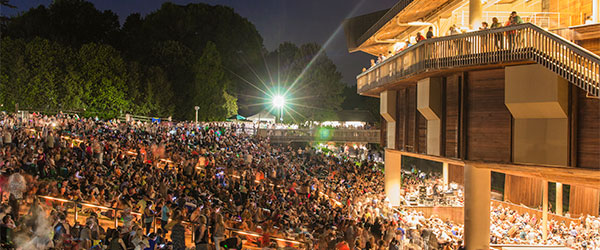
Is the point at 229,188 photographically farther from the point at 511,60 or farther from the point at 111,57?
the point at 111,57

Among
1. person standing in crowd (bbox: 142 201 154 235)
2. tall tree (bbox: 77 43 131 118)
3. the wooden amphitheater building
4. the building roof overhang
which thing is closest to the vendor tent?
tall tree (bbox: 77 43 131 118)

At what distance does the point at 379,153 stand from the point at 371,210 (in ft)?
135

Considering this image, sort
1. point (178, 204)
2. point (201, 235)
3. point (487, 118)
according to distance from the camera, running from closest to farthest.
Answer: point (201, 235) < point (178, 204) < point (487, 118)

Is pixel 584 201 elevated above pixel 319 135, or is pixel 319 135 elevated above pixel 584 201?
pixel 319 135

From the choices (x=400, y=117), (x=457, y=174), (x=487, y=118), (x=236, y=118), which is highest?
(x=236, y=118)

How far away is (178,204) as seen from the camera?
→ 1445 centimetres

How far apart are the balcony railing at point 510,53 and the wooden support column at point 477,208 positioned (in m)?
4.09

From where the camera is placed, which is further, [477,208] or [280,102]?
[280,102]

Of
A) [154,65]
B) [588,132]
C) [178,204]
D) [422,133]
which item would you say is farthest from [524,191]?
[154,65]

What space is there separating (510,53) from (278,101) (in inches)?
2022

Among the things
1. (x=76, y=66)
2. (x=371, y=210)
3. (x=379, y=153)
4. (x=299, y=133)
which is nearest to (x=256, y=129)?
(x=299, y=133)

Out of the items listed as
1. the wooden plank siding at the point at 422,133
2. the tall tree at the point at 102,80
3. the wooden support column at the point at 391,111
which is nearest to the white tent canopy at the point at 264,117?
the tall tree at the point at 102,80

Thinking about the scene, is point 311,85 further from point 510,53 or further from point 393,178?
point 510,53

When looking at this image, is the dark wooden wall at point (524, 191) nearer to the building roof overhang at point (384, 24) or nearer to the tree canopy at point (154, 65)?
the building roof overhang at point (384, 24)
